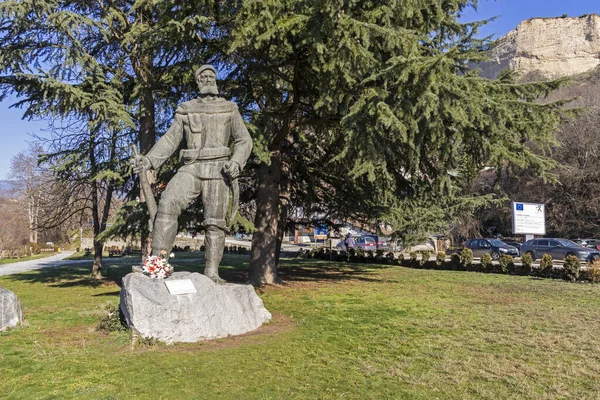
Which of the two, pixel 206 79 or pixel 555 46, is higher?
pixel 555 46

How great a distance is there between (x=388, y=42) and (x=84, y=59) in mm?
7810

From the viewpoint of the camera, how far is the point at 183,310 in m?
6.42

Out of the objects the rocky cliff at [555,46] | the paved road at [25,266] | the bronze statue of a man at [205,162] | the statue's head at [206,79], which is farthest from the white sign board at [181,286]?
the rocky cliff at [555,46]

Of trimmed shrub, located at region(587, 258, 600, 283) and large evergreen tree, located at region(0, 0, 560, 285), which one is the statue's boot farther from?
trimmed shrub, located at region(587, 258, 600, 283)

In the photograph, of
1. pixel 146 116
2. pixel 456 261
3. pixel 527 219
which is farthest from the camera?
pixel 527 219

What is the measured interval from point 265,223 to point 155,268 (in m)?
6.20

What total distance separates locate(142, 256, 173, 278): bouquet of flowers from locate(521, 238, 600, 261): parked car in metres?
21.4

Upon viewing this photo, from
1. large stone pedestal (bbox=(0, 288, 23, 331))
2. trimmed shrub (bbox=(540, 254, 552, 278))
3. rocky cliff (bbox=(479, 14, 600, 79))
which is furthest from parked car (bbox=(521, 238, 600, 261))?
rocky cliff (bbox=(479, 14, 600, 79))

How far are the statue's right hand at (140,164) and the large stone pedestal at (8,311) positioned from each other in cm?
284

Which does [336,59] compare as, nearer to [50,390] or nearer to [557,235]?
[50,390]

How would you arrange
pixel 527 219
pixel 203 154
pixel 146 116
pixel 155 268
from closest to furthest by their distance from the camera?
pixel 155 268, pixel 203 154, pixel 146 116, pixel 527 219

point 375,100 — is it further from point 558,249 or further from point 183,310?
point 558,249

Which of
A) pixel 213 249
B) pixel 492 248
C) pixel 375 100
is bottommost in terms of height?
pixel 492 248

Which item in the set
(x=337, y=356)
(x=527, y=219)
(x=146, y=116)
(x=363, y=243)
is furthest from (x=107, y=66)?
(x=363, y=243)
